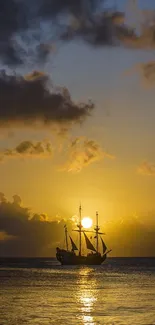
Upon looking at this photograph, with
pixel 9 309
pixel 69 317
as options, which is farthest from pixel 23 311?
pixel 69 317

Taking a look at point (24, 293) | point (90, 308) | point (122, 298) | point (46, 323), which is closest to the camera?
point (46, 323)

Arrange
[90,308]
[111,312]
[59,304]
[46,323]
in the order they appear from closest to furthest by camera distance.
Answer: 1. [46,323]
2. [111,312]
3. [90,308]
4. [59,304]

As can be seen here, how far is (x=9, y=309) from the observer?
165 ft

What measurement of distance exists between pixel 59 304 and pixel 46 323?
14900 mm

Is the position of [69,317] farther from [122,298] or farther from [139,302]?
[122,298]

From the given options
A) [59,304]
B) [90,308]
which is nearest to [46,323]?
[90,308]

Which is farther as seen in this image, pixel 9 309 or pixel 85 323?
pixel 9 309

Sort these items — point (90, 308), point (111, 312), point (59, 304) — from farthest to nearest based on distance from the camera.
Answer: point (59, 304), point (90, 308), point (111, 312)

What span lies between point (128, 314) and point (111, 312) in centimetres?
207

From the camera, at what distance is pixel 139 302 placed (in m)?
56.8

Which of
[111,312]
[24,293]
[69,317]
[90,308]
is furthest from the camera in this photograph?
[24,293]

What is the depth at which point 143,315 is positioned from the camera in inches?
1791

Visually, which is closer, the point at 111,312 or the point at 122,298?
the point at 111,312

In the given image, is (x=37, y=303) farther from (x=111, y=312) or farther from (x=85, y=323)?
(x=85, y=323)
